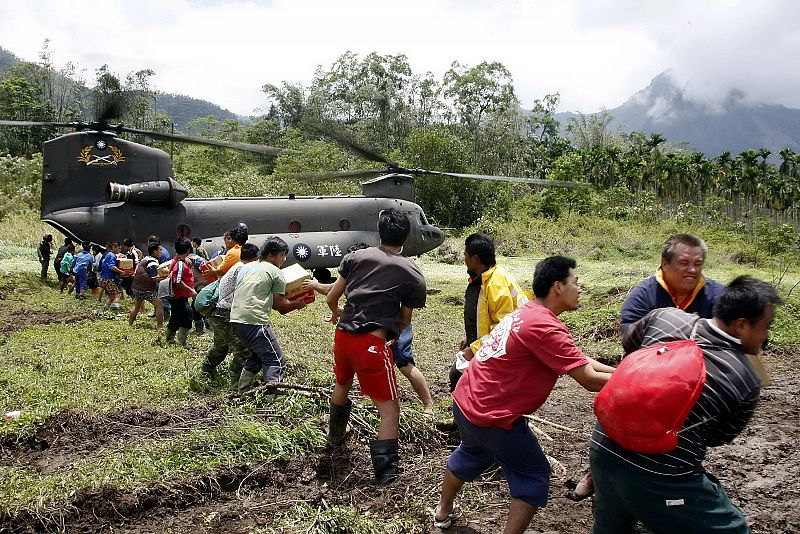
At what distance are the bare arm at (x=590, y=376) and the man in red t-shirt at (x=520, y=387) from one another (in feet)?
0.31

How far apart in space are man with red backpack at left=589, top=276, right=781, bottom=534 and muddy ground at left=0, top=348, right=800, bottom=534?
144 cm

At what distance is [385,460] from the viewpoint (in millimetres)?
4684

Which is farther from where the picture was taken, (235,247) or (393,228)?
(235,247)

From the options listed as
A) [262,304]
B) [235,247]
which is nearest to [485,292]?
Answer: [262,304]

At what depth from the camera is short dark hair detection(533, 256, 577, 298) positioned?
11.1 feet

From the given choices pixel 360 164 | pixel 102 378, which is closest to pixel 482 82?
pixel 360 164

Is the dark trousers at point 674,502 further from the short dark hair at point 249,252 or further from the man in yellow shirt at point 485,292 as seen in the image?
the short dark hair at point 249,252

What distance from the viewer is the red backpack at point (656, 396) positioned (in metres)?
2.55

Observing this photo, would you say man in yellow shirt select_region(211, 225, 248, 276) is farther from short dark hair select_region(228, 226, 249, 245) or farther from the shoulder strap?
the shoulder strap

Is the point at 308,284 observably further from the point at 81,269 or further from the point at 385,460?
the point at 81,269

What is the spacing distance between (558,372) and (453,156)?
113 feet

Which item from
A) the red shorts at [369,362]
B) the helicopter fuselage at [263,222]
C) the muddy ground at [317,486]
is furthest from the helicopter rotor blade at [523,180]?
the red shorts at [369,362]

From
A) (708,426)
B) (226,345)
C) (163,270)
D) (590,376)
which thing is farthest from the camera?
(163,270)

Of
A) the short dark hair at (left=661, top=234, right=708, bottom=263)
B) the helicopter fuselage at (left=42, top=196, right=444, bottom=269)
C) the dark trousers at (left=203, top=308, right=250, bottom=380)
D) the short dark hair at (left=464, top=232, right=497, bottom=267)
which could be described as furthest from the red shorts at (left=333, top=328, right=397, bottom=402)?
the helicopter fuselage at (left=42, top=196, right=444, bottom=269)
